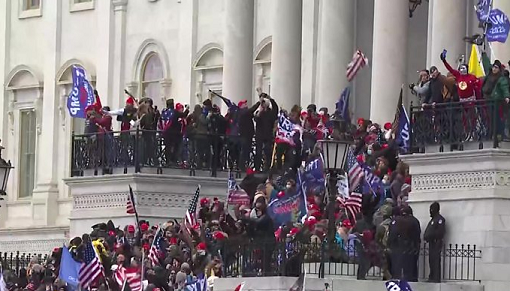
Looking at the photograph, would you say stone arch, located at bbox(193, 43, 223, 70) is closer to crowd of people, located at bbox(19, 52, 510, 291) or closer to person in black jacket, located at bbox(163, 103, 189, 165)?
crowd of people, located at bbox(19, 52, 510, 291)

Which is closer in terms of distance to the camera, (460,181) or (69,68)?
(460,181)

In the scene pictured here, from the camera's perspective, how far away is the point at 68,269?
163ft

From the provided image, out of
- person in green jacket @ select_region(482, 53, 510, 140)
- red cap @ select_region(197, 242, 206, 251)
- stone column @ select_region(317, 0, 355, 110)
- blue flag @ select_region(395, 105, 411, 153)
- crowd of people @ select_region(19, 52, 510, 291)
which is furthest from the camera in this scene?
stone column @ select_region(317, 0, 355, 110)

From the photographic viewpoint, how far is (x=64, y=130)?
73.1 meters

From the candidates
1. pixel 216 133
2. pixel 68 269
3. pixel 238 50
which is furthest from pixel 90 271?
pixel 238 50

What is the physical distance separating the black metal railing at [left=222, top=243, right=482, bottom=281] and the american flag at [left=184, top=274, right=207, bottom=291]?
107cm

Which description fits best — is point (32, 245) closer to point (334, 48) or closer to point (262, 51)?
point (262, 51)

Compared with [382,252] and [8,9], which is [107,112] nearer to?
[382,252]

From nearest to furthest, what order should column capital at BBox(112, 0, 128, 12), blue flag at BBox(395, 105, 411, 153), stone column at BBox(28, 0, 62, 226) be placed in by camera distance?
1. blue flag at BBox(395, 105, 411, 153)
2. column capital at BBox(112, 0, 128, 12)
3. stone column at BBox(28, 0, 62, 226)

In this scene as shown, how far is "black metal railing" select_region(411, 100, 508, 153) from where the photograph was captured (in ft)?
144

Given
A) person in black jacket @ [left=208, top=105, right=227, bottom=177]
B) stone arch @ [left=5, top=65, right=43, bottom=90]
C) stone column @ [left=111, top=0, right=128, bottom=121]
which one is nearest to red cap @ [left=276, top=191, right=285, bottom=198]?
person in black jacket @ [left=208, top=105, right=227, bottom=177]

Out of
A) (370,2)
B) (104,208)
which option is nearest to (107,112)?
(104,208)

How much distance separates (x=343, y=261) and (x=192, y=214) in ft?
23.1

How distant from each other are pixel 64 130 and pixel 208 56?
24.6 feet
